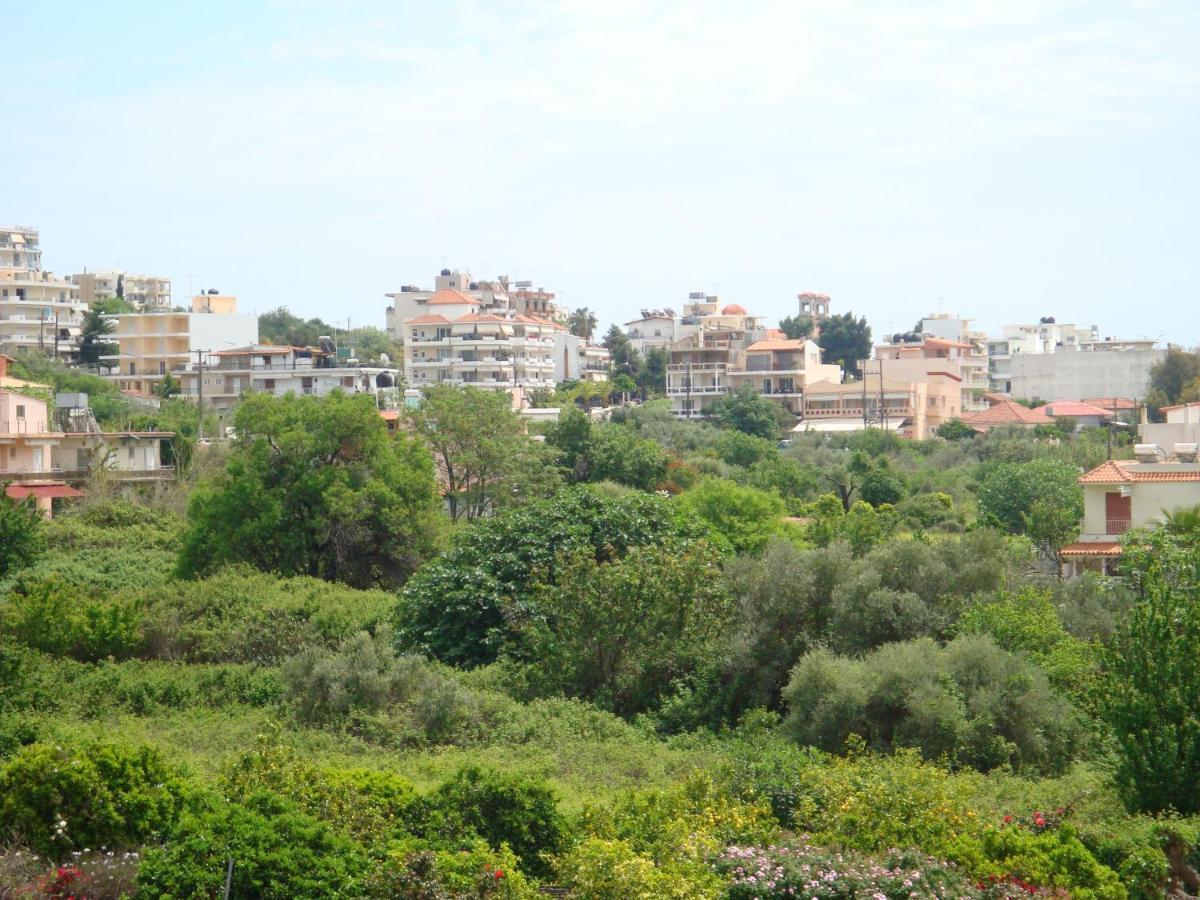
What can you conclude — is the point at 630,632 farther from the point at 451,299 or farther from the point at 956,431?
the point at 451,299

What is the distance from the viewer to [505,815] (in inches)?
580

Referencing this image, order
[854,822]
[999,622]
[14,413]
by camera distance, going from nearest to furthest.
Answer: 1. [854,822]
2. [999,622]
3. [14,413]

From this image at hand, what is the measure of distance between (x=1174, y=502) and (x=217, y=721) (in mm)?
20288

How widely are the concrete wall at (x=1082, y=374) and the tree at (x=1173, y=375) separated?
3176mm

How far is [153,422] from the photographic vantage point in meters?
60.4

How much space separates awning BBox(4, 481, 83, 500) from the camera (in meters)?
46.3

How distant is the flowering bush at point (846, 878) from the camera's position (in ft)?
43.8

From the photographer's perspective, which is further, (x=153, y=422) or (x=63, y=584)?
(x=153, y=422)

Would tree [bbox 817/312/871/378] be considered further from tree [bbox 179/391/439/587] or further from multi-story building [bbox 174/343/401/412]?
tree [bbox 179/391/439/587]

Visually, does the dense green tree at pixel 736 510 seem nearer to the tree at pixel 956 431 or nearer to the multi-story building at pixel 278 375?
the multi-story building at pixel 278 375

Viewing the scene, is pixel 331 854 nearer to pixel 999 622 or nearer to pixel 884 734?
pixel 884 734

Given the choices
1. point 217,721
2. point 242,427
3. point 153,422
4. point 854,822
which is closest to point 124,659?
point 217,721

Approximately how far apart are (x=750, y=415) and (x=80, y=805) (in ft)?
229

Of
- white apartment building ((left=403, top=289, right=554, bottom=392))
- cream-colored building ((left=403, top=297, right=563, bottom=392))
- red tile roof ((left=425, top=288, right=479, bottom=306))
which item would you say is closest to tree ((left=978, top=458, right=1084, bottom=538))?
white apartment building ((left=403, top=289, right=554, bottom=392))
